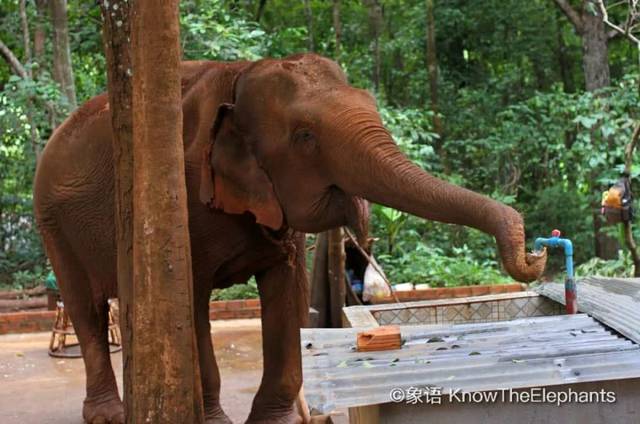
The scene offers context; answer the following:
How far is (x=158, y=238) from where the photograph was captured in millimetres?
3740

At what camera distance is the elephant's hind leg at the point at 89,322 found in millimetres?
5906

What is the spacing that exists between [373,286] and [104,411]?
142 inches

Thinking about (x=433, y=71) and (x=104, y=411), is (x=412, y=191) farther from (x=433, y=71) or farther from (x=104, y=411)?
(x=433, y=71)

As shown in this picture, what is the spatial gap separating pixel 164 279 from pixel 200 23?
815 cm

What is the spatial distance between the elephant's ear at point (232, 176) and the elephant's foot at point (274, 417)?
53.4 inches

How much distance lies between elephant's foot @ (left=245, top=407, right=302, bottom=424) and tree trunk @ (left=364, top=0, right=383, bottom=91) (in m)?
11.4

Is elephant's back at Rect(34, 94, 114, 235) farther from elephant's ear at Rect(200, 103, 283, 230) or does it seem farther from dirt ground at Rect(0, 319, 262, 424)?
dirt ground at Rect(0, 319, 262, 424)

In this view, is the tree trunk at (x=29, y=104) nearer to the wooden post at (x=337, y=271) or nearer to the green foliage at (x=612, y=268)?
the wooden post at (x=337, y=271)

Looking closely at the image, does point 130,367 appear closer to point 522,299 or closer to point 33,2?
point 522,299

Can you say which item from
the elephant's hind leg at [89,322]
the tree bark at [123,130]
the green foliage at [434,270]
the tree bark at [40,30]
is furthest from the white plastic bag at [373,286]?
the tree bark at [40,30]

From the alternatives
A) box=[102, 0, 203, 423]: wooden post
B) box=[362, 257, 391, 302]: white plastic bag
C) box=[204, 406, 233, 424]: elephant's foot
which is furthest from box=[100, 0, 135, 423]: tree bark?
box=[362, 257, 391, 302]: white plastic bag

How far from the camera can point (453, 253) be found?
44.9ft

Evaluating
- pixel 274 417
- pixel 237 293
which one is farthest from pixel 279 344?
pixel 237 293

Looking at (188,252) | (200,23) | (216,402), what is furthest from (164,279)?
(200,23)
